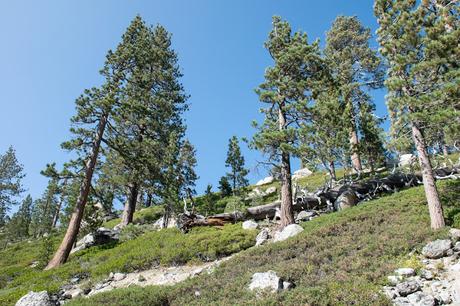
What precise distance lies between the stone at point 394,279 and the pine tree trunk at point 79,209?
18554mm

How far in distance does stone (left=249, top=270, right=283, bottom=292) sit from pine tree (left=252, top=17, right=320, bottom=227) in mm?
8645

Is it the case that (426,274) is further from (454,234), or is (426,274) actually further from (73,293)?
(73,293)

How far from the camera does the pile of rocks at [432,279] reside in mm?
9094

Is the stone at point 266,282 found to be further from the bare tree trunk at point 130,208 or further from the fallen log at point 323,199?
the bare tree trunk at point 130,208

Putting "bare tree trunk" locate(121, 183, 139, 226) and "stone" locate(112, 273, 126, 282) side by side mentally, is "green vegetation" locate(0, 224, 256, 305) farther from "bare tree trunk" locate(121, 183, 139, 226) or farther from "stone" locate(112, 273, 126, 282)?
"bare tree trunk" locate(121, 183, 139, 226)

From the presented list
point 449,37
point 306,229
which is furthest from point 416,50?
point 306,229

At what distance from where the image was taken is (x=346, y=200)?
68.6 ft

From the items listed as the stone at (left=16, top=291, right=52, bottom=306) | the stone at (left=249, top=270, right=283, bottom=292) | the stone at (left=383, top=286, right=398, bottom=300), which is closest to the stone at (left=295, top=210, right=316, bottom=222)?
the stone at (left=249, top=270, right=283, bottom=292)

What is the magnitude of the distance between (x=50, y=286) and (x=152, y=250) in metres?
4.85

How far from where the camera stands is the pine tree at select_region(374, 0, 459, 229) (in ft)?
46.1

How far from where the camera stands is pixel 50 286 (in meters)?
16.1

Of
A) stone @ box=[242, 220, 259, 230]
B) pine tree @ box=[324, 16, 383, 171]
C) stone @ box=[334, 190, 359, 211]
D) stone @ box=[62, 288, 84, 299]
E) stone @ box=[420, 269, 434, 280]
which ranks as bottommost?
stone @ box=[62, 288, 84, 299]

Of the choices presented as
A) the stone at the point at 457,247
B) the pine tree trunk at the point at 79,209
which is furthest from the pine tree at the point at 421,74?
the pine tree trunk at the point at 79,209

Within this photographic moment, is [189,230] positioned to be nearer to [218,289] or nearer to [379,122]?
[218,289]
